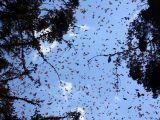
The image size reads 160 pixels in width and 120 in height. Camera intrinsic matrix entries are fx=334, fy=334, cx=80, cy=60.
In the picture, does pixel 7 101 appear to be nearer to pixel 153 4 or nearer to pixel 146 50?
pixel 146 50

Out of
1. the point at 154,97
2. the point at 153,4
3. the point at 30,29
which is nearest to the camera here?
the point at 153,4

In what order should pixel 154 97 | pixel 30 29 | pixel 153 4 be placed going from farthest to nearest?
pixel 30 29 < pixel 154 97 < pixel 153 4

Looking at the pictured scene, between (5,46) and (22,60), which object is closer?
(5,46)

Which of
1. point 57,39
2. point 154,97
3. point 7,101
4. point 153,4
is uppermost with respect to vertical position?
point 57,39

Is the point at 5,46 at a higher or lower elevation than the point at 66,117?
higher

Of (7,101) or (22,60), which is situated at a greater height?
(22,60)

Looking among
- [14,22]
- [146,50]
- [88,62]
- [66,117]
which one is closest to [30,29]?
[14,22]

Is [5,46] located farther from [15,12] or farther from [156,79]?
[156,79]

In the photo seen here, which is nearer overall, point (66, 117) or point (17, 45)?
point (17, 45)

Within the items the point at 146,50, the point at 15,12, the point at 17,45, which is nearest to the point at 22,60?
the point at 17,45
